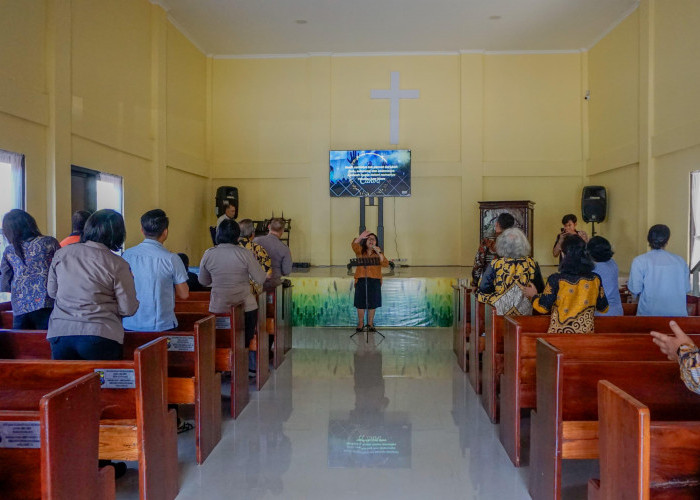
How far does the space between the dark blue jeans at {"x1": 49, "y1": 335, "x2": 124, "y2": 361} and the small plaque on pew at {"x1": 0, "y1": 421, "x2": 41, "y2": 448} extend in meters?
0.84

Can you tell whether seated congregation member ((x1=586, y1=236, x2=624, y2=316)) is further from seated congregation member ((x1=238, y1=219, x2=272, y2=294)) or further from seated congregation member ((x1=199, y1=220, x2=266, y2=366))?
seated congregation member ((x1=238, y1=219, x2=272, y2=294))

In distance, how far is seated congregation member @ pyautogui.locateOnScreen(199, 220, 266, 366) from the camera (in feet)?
13.2

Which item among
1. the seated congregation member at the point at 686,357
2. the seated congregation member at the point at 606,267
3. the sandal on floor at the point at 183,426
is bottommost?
the sandal on floor at the point at 183,426

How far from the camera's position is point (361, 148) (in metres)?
10.0

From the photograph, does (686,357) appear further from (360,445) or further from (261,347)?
(261,347)

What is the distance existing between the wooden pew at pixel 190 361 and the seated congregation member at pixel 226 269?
2.49 ft

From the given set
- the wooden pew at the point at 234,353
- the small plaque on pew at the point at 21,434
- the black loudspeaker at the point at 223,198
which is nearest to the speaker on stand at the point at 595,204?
the black loudspeaker at the point at 223,198

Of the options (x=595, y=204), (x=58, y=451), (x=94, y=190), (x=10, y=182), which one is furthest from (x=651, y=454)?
(x=595, y=204)

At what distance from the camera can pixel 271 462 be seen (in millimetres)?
3066

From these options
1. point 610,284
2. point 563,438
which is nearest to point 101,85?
point 610,284

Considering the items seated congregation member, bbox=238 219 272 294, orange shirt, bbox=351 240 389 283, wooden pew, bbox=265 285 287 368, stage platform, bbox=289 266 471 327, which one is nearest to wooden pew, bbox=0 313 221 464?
wooden pew, bbox=265 285 287 368

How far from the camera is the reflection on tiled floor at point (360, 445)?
9.07ft

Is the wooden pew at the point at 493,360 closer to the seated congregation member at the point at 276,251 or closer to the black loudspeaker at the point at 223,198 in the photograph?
the seated congregation member at the point at 276,251

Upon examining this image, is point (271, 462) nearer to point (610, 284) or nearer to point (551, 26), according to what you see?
point (610, 284)
